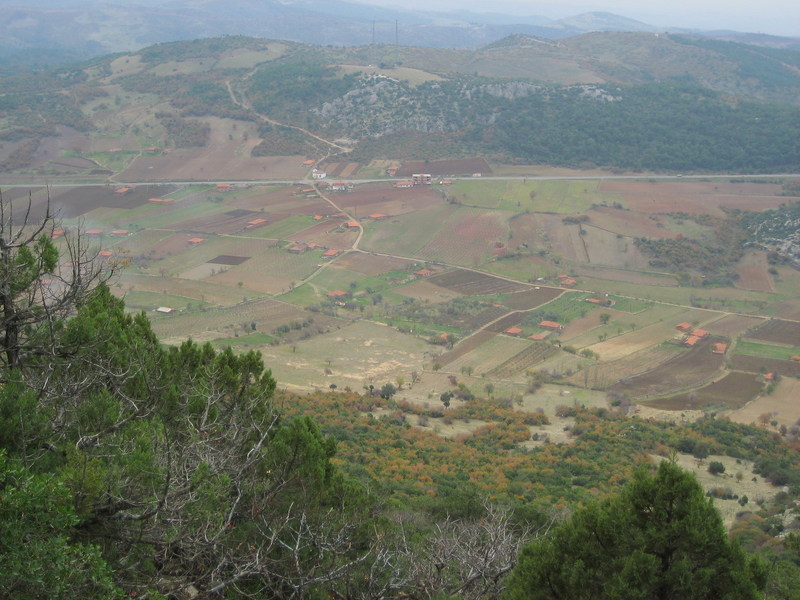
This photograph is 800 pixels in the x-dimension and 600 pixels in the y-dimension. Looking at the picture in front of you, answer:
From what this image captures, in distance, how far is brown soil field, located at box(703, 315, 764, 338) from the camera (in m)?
54.7

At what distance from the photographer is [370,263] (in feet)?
225

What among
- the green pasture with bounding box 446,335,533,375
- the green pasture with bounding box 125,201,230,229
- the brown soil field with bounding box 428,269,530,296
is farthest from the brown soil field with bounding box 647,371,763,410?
the green pasture with bounding box 125,201,230,229

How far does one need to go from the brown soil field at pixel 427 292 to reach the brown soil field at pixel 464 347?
753cm

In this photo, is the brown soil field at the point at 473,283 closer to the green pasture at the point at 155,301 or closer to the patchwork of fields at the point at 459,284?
the patchwork of fields at the point at 459,284

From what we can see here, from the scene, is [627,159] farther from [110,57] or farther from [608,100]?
[110,57]

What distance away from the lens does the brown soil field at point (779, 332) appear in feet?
175

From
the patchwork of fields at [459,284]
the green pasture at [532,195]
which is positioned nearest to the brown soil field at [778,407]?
the patchwork of fields at [459,284]


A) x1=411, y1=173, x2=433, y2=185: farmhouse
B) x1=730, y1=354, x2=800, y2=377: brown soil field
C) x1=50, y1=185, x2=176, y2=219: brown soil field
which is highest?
x1=411, y1=173, x2=433, y2=185: farmhouse

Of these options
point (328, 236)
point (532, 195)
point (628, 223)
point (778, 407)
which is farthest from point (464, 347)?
Result: point (532, 195)

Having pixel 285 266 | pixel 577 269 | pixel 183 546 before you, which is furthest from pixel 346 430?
pixel 577 269

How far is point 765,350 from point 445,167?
52.5m

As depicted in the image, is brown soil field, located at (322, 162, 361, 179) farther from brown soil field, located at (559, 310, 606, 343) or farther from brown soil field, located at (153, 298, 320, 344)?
brown soil field, located at (559, 310, 606, 343)

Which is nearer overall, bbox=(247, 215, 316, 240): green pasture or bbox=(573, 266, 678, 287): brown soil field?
bbox=(573, 266, 678, 287): brown soil field

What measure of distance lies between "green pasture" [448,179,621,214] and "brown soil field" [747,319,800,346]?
1085 inches
